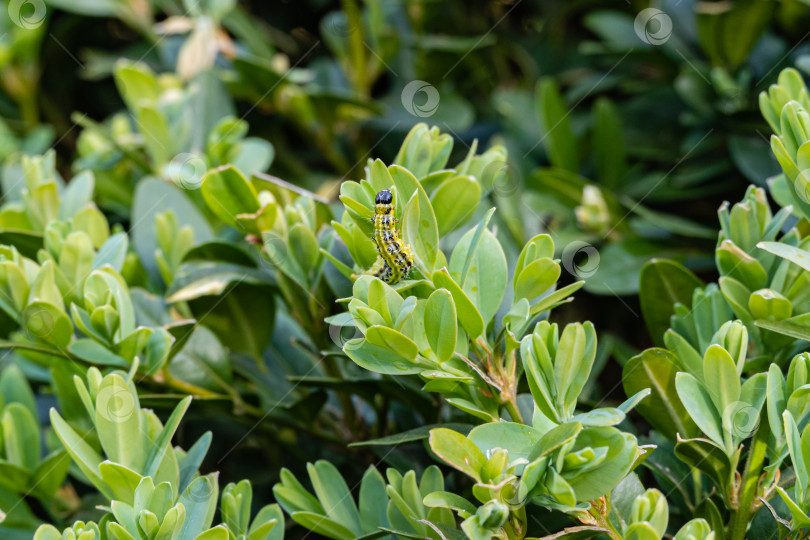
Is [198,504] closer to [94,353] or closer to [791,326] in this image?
[94,353]

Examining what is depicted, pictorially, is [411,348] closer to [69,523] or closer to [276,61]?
[69,523]

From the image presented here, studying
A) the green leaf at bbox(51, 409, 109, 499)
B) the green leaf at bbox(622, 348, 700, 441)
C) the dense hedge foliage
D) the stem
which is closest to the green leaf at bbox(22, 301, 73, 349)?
the dense hedge foliage

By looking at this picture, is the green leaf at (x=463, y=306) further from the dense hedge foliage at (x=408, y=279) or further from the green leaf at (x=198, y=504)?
the green leaf at (x=198, y=504)

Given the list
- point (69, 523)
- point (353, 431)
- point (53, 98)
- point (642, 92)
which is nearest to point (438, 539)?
point (353, 431)

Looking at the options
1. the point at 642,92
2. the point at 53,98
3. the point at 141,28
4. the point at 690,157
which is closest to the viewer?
the point at 690,157

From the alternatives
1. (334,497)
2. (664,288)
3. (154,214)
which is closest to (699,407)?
(664,288)

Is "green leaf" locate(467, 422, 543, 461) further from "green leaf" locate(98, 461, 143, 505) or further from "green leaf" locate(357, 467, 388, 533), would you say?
"green leaf" locate(98, 461, 143, 505)

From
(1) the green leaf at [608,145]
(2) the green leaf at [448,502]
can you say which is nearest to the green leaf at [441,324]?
(2) the green leaf at [448,502]
